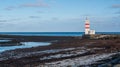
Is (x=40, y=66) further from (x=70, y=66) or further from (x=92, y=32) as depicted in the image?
(x=92, y=32)

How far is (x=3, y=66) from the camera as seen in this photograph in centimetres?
1838

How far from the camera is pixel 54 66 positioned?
56.3 ft

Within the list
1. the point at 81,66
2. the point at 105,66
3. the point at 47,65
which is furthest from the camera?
the point at 47,65

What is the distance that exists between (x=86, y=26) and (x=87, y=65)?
37627 millimetres

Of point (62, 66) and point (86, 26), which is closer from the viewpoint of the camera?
point (62, 66)

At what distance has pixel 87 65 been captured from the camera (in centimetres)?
1686

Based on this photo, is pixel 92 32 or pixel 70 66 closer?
pixel 70 66

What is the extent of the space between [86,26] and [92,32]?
2878 millimetres

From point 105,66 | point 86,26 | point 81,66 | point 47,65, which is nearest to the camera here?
point 105,66

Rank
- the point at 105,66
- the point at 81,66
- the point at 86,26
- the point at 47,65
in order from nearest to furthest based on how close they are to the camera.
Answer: the point at 105,66 < the point at 81,66 < the point at 47,65 < the point at 86,26

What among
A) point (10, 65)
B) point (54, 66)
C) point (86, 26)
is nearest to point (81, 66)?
point (54, 66)

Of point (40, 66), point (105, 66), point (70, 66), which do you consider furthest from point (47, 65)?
point (105, 66)

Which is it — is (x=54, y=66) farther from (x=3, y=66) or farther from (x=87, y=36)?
(x=87, y=36)

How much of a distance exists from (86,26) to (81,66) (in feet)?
125
